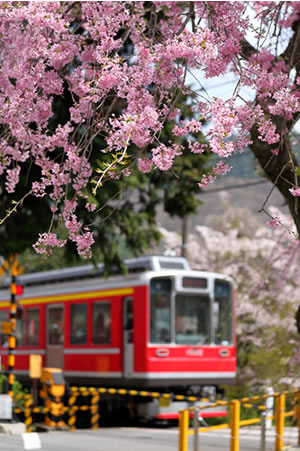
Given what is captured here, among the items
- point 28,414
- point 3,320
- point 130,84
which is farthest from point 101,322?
point 130,84

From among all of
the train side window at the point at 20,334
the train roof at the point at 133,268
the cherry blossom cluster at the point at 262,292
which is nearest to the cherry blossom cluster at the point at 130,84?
the cherry blossom cluster at the point at 262,292

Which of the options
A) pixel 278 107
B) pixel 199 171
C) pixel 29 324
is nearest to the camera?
pixel 278 107

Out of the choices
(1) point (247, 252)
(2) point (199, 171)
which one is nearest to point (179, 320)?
(2) point (199, 171)

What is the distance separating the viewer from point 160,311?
61.2 feet

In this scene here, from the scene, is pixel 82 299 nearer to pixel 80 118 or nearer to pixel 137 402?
pixel 137 402

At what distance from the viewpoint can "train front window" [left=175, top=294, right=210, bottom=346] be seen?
62.4ft

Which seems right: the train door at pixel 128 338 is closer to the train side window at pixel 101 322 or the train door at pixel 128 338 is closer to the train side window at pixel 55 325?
the train side window at pixel 101 322

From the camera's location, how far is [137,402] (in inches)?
746

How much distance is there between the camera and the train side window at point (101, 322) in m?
19.3

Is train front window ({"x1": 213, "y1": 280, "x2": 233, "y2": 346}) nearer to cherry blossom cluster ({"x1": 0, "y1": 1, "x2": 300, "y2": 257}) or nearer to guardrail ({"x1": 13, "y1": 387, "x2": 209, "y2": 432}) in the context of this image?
guardrail ({"x1": 13, "y1": 387, "x2": 209, "y2": 432})

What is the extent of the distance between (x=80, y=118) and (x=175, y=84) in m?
0.83

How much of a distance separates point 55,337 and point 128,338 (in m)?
2.83

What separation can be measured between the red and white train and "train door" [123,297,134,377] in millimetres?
21

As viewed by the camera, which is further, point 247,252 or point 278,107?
point 247,252
